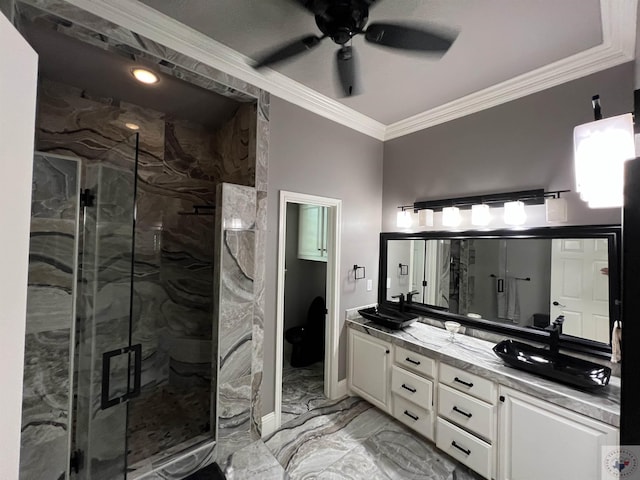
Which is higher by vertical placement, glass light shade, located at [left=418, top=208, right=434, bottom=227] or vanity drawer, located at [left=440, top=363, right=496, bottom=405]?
glass light shade, located at [left=418, top=208, right=434, bottom=227]

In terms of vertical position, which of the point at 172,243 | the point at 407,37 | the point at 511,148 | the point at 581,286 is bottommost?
the point at 581,286

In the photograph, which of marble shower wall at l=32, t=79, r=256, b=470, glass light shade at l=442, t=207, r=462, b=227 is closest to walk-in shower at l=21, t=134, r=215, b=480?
marble shower wall at l=32, t=79, r=256, b=470

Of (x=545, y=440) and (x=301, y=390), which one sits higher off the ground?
(x=545, y=440)

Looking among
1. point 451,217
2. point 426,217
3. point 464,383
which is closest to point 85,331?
point 464,383

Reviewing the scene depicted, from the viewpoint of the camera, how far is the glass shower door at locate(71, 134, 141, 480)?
5.08 ft

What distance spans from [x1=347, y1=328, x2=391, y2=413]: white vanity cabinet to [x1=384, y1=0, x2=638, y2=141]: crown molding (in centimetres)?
222

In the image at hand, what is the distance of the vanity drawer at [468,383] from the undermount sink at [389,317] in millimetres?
538

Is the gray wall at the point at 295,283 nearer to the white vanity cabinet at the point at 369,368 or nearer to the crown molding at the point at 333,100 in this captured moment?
the white vanity cabinet at the point at 369,368

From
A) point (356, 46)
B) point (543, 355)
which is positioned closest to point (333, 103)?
point (356, 46)

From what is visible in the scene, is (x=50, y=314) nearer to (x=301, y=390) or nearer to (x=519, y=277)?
(x=301, y=390)

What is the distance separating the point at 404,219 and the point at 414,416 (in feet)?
5.86

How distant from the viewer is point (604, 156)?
1.22 m

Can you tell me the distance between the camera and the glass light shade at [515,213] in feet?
6.85

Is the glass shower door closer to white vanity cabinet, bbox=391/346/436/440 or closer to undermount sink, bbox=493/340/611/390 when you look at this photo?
white vanity cabinet, bbox=391/346/436/440
